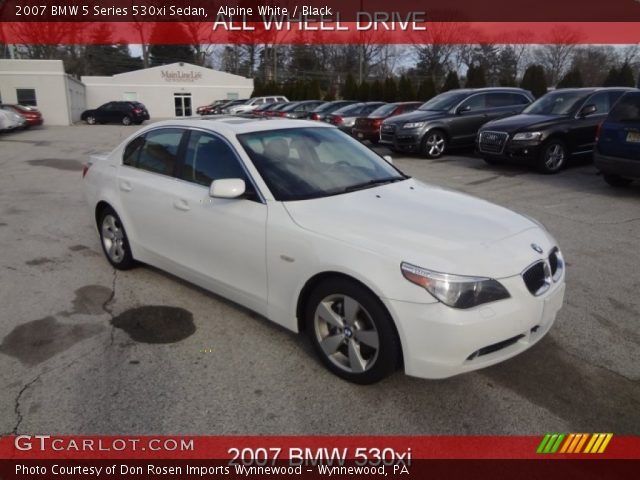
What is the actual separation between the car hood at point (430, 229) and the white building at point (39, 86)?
37.9m

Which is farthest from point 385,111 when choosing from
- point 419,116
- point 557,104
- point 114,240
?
point 114,240

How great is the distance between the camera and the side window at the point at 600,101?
36.4ft

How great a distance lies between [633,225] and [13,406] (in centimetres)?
722

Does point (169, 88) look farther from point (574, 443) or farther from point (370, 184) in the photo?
point (574, 443)

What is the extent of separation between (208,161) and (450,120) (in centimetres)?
1091

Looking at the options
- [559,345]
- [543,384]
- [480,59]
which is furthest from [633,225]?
[480,59]

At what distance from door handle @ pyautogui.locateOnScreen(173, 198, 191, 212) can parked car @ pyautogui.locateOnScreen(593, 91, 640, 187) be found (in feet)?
23.6

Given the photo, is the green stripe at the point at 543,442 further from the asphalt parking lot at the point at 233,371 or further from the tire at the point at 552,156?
the tire at the point at 552,156

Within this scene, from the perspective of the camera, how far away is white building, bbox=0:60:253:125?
3556 cm

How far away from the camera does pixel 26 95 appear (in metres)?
35.2

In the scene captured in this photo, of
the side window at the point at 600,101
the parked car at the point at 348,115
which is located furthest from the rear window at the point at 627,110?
the parked car at the point at 348,115

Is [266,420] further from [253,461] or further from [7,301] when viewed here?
[7,301]

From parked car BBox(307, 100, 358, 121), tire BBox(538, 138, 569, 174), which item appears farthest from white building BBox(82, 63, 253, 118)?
tire BBox(538, 138, 569, 174)

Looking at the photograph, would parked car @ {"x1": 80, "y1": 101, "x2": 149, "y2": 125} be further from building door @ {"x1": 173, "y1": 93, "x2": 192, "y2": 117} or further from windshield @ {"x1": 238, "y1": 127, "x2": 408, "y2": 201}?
windshield @ {"x1": 238, "y1": 127, "x2": 408, "y2": 201}
